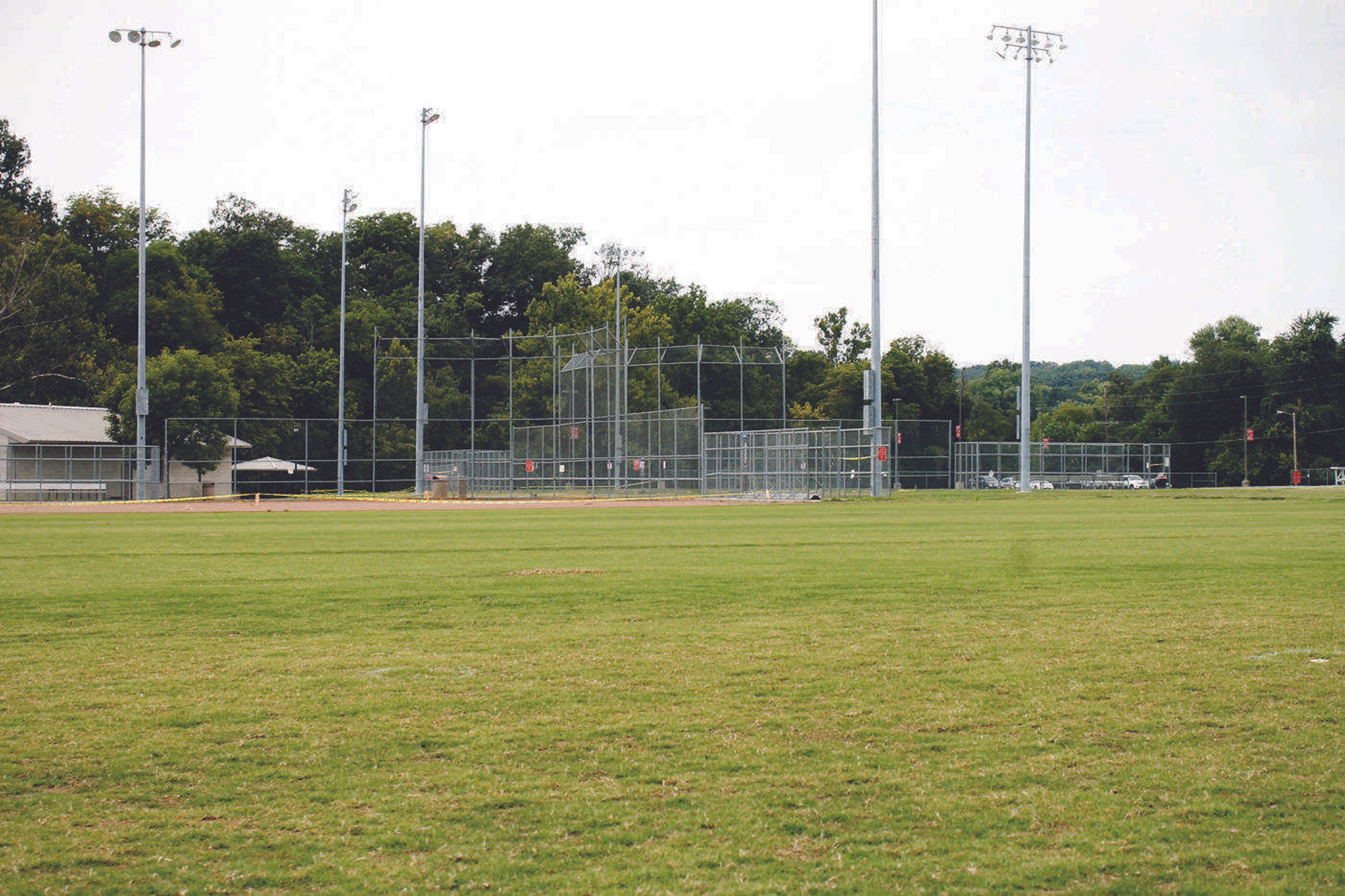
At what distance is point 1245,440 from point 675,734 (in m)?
101

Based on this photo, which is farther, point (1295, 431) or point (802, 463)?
point (1295, 431)

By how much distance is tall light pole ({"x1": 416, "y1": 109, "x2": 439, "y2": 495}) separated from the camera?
4569 centimetres

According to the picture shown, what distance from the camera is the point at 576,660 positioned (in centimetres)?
731

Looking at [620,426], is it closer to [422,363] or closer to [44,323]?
[422,363]

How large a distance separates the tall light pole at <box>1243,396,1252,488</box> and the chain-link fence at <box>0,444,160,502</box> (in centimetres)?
7255

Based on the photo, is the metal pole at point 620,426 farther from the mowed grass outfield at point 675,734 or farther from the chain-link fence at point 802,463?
the mowed grass outfield at point 675,734

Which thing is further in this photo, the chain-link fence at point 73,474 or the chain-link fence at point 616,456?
the chain-link fence at point 73,474

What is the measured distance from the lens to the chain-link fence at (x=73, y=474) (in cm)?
4434

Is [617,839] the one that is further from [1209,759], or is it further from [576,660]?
[576,660]

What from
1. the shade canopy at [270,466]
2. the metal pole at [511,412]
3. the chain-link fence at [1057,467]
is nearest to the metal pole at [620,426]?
the metal pole at [511,412]

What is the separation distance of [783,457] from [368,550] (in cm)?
2417

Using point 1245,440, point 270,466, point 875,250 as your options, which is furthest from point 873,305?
point 1245,440

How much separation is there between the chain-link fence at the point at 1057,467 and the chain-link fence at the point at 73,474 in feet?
118

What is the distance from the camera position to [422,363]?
47125 mm
